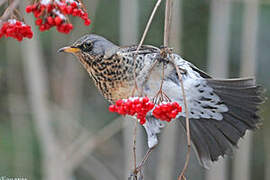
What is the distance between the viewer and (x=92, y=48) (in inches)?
62.1

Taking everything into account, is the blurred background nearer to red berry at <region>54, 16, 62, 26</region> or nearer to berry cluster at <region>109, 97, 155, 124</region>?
berry cluster at <region>109, 97, 155, 124</region>

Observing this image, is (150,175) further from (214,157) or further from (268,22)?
(214,157)

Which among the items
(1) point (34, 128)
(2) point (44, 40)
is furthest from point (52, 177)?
(2) point (44, 40)

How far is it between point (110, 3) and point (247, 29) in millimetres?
1198

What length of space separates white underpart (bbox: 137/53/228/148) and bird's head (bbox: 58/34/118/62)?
0.16m

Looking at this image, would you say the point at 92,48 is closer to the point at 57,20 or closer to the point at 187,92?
the point at 187,92

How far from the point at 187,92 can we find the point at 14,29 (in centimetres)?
83

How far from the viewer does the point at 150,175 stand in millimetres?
3457

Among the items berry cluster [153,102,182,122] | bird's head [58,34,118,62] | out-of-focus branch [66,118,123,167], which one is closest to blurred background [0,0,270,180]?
out-of-focus branch [66,118,123,167]

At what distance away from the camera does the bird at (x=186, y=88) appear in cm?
153

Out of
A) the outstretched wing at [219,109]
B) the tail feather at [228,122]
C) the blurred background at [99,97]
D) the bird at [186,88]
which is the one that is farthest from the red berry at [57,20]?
the blurred background at [99,97]

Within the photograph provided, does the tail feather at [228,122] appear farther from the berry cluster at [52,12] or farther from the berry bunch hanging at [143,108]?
the berry cluster at [52,12]

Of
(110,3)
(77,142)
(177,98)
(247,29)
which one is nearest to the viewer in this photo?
(177,98)

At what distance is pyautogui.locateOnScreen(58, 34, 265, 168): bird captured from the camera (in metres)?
1.53
